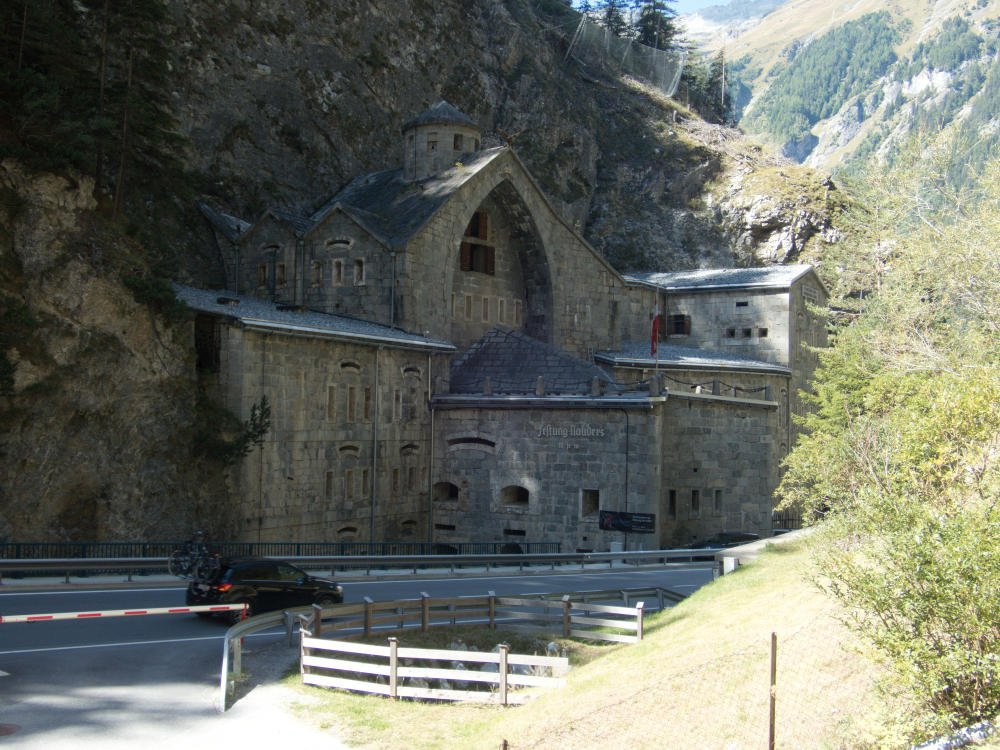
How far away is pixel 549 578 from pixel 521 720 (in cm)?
1329

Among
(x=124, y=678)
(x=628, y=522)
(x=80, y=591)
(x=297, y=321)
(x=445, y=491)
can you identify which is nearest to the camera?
(x=124, y=678)

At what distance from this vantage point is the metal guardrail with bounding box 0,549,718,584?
19.6m

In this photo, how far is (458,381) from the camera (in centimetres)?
3647

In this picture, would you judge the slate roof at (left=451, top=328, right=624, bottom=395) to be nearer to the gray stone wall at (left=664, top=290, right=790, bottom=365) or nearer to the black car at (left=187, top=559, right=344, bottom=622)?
the gray stone wall at (left=664, top=290, right=790, bottom=365)

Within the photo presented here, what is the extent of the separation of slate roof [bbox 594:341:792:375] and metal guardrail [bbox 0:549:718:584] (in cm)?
1290

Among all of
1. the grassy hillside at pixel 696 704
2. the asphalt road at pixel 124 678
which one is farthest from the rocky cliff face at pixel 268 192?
the grassy hillside at pixel 696 704

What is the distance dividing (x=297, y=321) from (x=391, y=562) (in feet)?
28.5

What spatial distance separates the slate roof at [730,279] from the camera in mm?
47469

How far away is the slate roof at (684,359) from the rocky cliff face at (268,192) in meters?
16.8

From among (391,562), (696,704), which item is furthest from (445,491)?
(696,704)

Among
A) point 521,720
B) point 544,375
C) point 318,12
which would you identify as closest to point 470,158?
point 544,375

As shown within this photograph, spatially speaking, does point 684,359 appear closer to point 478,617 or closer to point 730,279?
point 730,279

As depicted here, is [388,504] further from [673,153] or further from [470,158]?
[673,153]

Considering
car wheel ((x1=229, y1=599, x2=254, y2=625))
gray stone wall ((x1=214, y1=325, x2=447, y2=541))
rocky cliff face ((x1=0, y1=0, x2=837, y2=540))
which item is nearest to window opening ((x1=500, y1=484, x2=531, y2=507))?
gray stone wall ((x1=214, y1=325, x2=447, y2=541))
